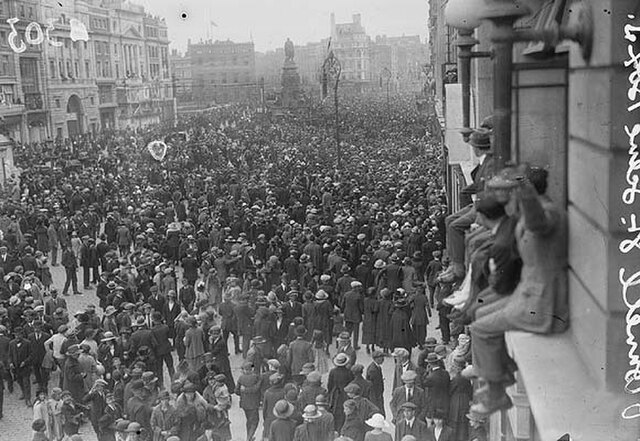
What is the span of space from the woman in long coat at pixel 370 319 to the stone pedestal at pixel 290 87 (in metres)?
53.0

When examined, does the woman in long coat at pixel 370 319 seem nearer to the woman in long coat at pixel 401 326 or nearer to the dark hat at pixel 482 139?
the woman in long coat at pixel 401 326

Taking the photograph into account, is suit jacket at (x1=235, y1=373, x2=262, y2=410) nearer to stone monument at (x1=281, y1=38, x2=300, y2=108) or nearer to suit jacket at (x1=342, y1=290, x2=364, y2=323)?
suit jacket at (x1=342, y1=290, x2=364, y2=323)

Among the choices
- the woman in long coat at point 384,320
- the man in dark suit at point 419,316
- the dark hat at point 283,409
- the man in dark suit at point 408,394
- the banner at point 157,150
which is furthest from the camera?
the banner at point 157,150

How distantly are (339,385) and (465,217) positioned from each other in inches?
207

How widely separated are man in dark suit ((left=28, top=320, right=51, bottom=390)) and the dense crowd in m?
0.03

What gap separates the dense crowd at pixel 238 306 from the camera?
10422 mm

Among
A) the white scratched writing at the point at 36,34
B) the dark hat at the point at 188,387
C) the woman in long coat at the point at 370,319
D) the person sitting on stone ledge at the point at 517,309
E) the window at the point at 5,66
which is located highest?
the white scratched writing at the point at 36,34

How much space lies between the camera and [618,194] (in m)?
4.11

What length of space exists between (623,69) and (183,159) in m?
33.9

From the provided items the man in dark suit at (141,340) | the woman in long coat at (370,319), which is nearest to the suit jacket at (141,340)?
the man in dark suit at (141,340)

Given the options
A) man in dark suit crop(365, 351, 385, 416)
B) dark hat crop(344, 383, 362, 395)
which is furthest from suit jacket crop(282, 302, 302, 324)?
dark hat crop(344, 383, 362, 395)

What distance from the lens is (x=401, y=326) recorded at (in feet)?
46.0

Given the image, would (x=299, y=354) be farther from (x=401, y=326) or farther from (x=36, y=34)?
(x=36, y=34)

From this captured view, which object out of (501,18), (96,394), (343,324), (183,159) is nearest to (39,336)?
(96,394)
